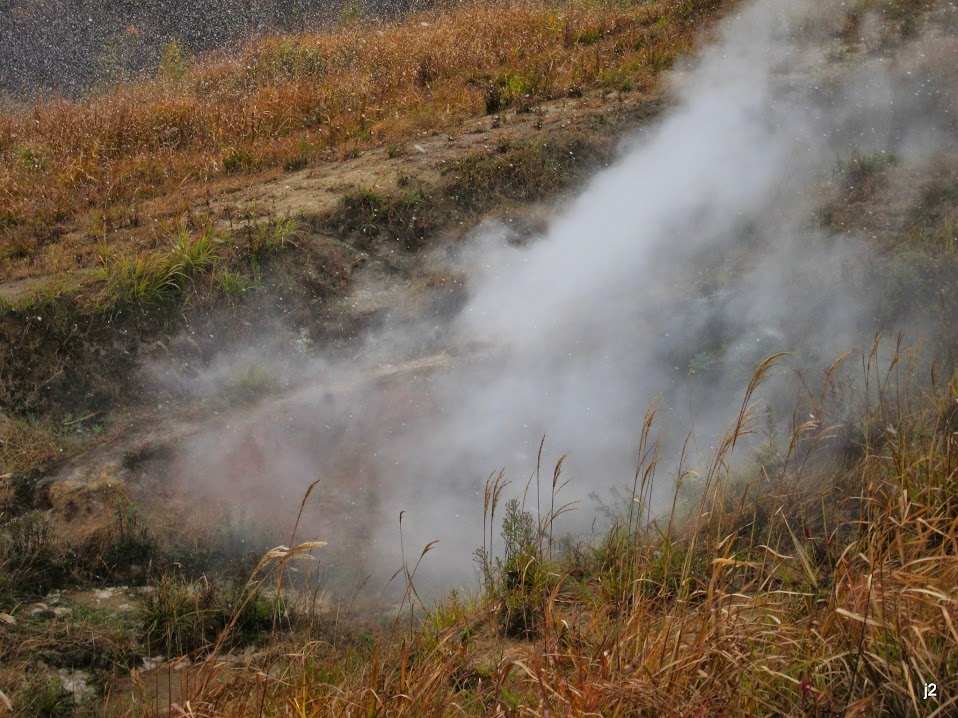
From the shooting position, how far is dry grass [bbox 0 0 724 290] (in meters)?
6.59

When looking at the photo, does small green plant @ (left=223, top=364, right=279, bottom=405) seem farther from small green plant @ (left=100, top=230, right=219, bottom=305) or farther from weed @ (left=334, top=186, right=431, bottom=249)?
weed @ (left=334, top=186, right=431, bottom=249)

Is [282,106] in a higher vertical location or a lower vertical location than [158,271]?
higher

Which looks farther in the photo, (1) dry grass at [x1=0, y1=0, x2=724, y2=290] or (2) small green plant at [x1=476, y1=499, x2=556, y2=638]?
(1) dry grass at [x1=0, y1=0, x2=724, y2=290]

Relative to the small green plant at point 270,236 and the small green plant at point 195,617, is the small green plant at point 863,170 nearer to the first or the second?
the small green plant at point 270,236

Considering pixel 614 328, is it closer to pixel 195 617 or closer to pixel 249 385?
pixel 249 385

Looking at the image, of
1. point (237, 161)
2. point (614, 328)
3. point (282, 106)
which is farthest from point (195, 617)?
point (282, 106)

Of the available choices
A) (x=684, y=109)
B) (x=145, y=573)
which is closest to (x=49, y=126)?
(x=145, y=573)

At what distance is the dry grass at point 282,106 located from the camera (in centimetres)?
659

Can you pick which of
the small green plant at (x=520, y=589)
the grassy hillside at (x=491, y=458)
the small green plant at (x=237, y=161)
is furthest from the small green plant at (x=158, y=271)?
the small green plant at (x=520, y=589)

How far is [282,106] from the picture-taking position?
8172 millimetres

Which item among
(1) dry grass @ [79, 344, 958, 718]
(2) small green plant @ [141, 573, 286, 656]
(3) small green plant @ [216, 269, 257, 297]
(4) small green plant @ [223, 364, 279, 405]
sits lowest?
(2) small green plant @ [141, 573, 286, 656]

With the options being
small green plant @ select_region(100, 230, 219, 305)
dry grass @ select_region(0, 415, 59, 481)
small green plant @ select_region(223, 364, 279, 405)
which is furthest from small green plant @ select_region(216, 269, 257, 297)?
dry grass @ select_region(0, 415, 59, 481)

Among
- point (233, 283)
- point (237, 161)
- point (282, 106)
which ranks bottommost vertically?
point (233, 283)

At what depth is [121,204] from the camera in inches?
265
